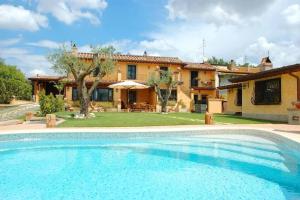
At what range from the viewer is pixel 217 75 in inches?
1452

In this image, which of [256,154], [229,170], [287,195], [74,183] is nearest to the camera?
[287,195]

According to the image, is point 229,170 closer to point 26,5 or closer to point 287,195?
point 287,195

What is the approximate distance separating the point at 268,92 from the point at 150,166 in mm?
13887

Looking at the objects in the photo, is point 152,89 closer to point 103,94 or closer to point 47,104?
point 103,94

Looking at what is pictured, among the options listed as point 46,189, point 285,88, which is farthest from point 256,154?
point 285,88

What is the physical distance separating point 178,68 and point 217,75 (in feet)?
18.1

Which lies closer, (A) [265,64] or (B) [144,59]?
(A) [265,64]

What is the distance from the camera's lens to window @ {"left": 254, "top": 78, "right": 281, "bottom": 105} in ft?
60.5

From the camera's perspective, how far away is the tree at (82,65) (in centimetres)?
1859

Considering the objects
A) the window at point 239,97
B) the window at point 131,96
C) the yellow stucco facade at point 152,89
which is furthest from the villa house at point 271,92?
the window at point 131,96

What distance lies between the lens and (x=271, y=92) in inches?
754

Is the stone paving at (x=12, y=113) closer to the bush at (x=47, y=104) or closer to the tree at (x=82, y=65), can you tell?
the bush at (x=47, y=104)

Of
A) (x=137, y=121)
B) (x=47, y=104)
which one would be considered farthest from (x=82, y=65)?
(x=137, y=121)

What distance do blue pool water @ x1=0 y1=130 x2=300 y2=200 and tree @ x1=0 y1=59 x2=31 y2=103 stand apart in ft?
91.8
